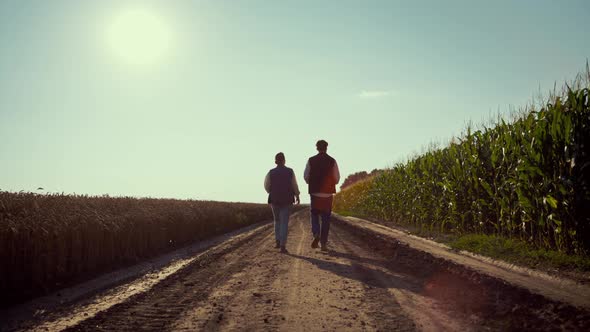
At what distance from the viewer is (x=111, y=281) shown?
752 centimetres

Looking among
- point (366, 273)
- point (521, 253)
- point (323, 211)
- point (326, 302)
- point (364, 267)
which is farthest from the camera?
point (323, 211)

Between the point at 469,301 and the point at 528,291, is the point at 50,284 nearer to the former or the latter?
the point at 469,301

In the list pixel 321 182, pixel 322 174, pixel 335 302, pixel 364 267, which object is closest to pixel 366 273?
pixel 364 267

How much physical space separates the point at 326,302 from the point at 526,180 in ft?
19.8

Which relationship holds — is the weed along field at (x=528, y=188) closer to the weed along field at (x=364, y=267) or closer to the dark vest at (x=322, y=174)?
the weed along field at (x=364, y=267)

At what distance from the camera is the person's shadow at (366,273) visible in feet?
19.6

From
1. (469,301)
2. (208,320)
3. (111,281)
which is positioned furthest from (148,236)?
(469,301)

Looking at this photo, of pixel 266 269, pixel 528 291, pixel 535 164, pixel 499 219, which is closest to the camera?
pixel 528 291

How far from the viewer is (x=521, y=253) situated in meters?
7.94

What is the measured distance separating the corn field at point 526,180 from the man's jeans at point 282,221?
5.33 metres

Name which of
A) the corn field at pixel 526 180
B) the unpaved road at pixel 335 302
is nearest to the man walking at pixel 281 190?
the unpaved road at pixel 335 302

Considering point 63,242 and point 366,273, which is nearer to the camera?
point 366,273

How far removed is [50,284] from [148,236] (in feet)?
14.7

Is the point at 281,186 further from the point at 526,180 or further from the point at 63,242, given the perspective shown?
the point at 526,180
